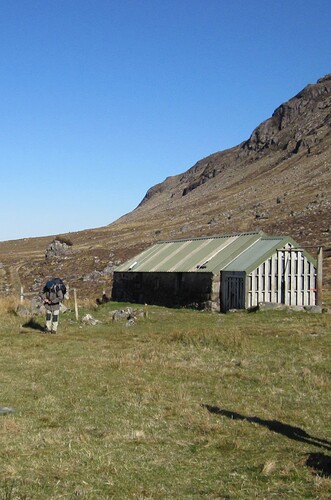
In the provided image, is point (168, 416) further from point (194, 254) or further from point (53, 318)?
point (194, 254)

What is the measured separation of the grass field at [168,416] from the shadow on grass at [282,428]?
4 cm

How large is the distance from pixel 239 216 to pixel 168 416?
9561 centimetres

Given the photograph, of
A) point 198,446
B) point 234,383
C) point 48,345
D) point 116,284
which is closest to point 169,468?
point 198,446

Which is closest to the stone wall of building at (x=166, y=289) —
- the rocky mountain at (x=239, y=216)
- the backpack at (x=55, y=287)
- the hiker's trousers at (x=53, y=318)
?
the rocky mountain at (x=239, y=216)

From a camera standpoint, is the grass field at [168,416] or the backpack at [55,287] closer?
the grass field at [168,416]

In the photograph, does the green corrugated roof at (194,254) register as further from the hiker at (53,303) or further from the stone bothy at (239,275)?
the hiker at (53,303)

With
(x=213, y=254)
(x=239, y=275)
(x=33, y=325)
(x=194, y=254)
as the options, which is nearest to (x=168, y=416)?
(x=33, y=325)

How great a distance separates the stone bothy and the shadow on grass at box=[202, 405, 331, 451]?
1900 centimetres

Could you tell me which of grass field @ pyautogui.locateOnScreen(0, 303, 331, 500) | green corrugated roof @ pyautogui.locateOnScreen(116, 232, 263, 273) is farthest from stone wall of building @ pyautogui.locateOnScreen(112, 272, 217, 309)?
grass field @ pyautogui.locateOnScreen(0, 303, 331, 500)

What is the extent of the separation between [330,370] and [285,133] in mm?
185915

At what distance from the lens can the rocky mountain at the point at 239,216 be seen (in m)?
69.6

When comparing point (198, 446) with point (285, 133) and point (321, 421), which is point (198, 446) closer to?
point (321, 421)

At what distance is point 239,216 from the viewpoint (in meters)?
106

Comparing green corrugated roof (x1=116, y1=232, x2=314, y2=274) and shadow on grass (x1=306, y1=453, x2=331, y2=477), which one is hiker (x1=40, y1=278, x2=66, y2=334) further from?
shadow on grass (x1=306, y1=453, x2=331, y2=477)
